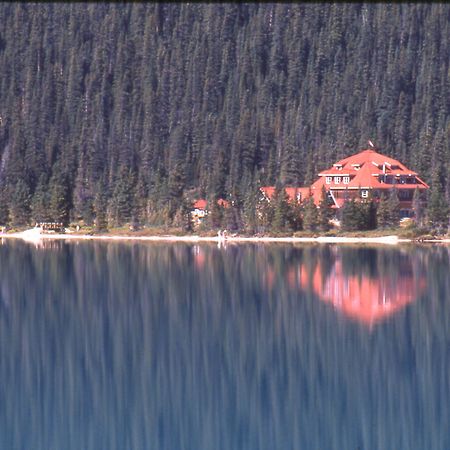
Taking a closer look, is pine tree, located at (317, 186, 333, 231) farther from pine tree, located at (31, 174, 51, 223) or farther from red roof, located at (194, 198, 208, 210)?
pine tree, located at (31, 174, 51, 223)

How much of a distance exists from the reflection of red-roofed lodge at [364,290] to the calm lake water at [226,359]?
10 centimetres

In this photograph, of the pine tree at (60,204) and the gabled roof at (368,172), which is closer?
the gabled roof at (368,172)

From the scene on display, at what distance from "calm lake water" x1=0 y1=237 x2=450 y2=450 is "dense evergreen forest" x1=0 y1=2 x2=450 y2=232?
62024 mm

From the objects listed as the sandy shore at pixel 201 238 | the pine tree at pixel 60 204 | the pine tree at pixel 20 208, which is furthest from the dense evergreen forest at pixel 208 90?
the sandy shore at pixel 201 238

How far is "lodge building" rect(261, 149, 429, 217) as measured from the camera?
94188mm

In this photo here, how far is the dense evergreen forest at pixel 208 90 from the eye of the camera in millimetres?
122188

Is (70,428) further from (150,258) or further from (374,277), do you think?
(150,258)

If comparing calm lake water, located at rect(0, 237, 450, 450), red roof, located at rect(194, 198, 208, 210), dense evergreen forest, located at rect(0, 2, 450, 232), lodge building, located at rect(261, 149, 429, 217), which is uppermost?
dense evergreen forest, located at rect(0, 2, 450, 232)

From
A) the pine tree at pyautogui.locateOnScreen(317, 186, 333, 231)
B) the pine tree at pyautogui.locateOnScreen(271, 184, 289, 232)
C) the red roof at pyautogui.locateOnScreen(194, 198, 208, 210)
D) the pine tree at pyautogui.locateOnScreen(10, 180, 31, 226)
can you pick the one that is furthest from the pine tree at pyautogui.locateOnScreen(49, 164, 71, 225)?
the pine tree at pyautogui.locateOnScreen(317, 186, 333, 231)

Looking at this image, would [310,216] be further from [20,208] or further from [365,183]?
[20,208]

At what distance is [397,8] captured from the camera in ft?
481

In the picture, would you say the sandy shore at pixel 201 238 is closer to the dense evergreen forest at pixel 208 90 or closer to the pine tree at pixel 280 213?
the pine tree at pixel 280 213

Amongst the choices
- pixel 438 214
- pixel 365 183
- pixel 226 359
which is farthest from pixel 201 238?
pixel 226 359

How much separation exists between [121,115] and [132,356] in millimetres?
112900
